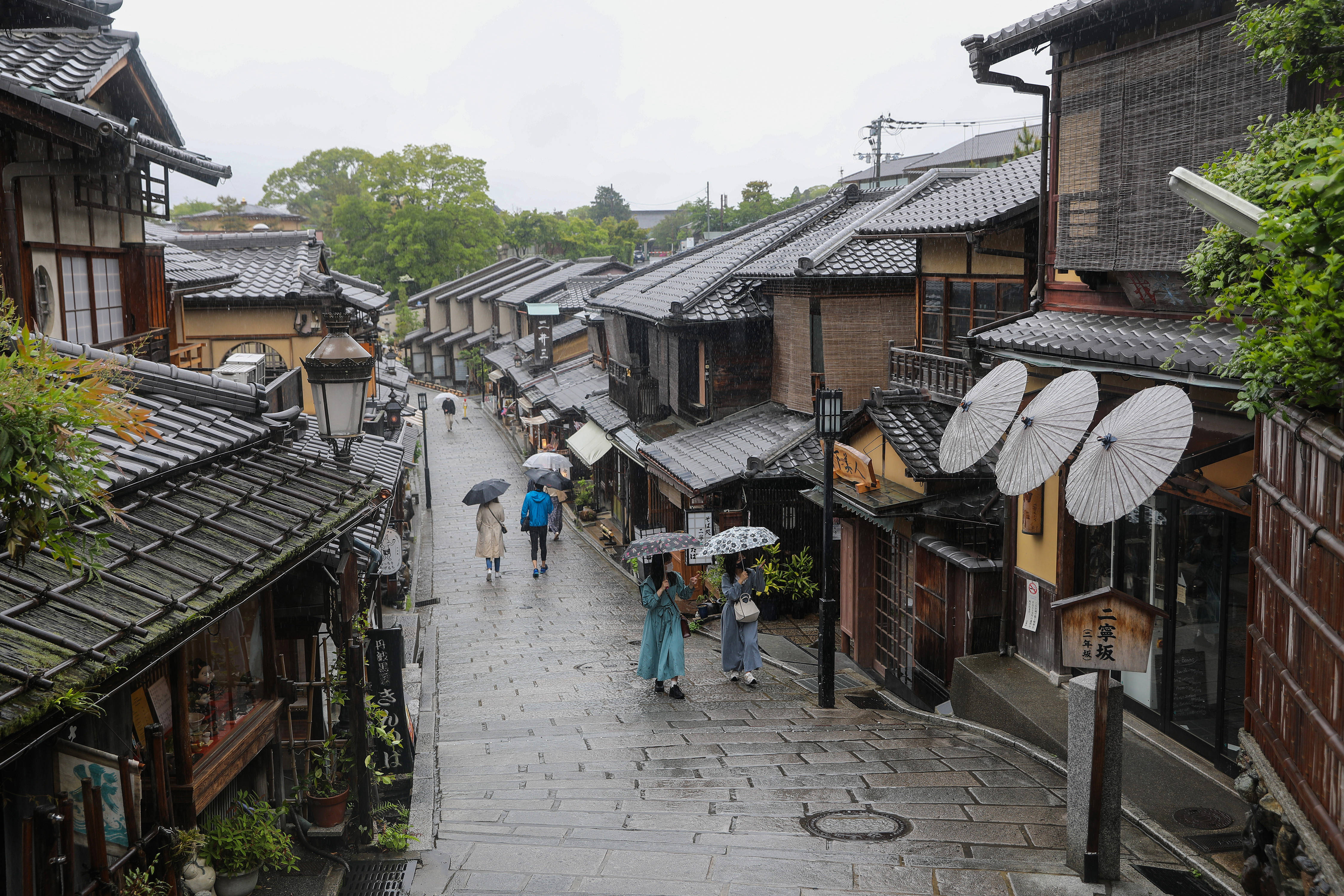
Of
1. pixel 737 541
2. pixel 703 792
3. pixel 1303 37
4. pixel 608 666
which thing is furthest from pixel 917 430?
pixel 1303 37

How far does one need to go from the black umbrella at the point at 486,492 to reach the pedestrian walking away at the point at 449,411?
33512 millimetres

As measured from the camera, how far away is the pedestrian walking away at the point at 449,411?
5719 centimetres

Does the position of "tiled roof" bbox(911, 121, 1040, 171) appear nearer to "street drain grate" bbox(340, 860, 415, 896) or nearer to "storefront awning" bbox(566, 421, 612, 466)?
"storefront awning" bbox(566, 421, 612, 466)

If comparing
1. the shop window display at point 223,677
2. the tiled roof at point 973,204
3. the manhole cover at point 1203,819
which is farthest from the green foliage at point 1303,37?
the shop window display at point 223,677

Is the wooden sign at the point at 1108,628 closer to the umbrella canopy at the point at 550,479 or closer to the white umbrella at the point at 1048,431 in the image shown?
the white umbrella at the point at 1048,431

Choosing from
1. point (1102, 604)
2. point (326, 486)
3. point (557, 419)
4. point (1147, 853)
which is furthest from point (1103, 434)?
point (557, 419)

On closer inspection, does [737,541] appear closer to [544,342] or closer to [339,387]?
[339,387]

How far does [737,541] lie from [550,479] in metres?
11.6

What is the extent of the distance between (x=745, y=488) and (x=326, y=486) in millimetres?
12367

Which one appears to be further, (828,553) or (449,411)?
(449,411)

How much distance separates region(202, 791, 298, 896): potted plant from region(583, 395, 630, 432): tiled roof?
2214cm

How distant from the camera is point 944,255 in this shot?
1770 centimetres

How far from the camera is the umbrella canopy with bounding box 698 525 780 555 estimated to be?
51.7 ft

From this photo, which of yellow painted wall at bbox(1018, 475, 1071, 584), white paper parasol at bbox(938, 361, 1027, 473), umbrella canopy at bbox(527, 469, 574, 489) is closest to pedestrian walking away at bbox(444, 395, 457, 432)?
umbrella canopy at bbox(527, 469, 574, 489)
